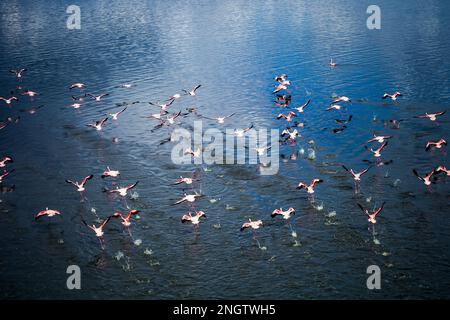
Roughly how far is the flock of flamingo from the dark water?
2.07 ft

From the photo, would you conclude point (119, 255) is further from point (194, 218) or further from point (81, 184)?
point (81, 184)

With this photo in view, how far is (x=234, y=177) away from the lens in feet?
113

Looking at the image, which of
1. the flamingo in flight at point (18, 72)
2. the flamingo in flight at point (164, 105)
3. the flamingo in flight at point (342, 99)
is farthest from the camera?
the flamingo in flight at point (18, 72)

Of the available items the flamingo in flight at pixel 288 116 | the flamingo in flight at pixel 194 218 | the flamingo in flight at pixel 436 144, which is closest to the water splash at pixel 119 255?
the flamingo in flight at pixel 194 218

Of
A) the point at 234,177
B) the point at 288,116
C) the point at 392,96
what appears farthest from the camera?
the point at 392,96

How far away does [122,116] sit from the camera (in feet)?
156

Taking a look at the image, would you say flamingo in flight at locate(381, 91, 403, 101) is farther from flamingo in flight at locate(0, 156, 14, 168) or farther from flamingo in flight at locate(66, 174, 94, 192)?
flamingo in flight at locate(0, 156, 14, 168)

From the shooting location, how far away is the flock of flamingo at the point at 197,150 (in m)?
28.9

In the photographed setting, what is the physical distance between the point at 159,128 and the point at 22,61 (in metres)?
38.8

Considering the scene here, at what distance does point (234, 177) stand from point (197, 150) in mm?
6099

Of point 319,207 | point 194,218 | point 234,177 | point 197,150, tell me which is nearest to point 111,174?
point 197,150

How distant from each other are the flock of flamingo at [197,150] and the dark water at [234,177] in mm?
630

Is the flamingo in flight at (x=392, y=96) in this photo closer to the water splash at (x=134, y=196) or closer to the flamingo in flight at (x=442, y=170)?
the flamingo in flight at (x=442, y=170)
